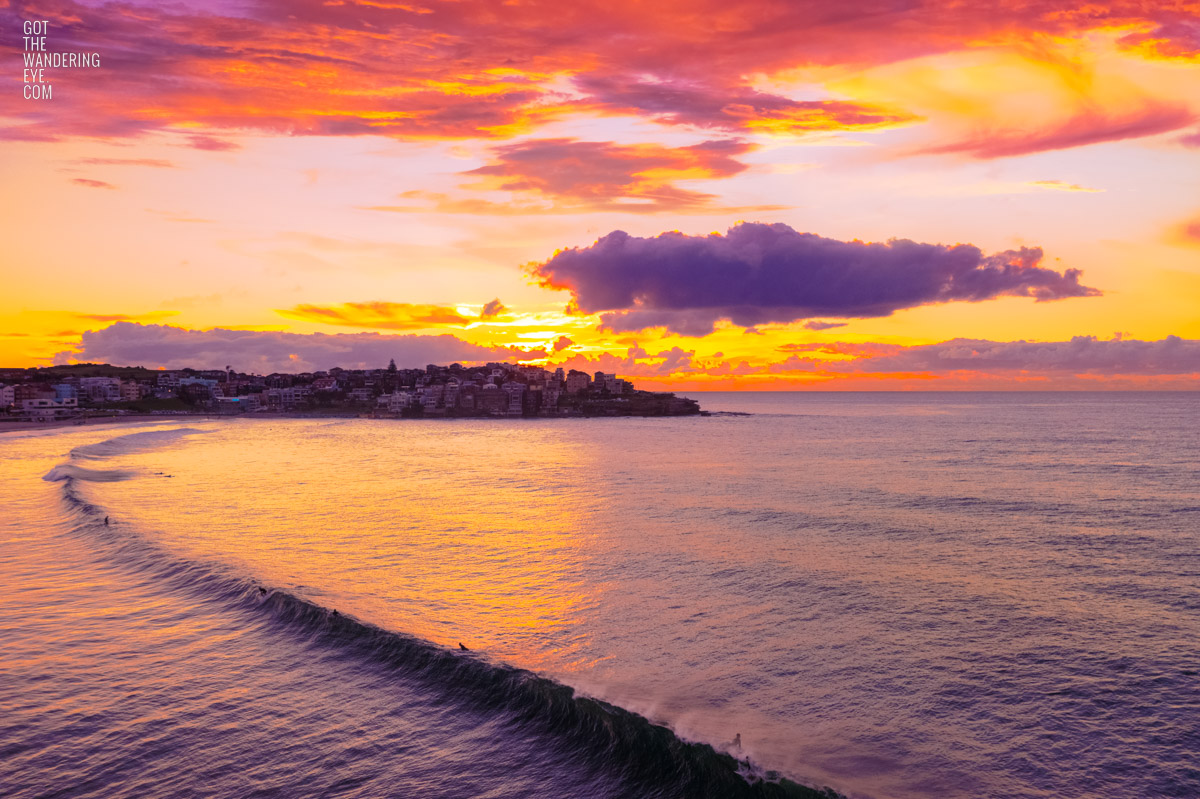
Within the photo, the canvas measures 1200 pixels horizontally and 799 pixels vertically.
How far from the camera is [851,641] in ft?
69.1

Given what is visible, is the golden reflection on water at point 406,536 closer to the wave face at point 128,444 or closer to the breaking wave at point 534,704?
the breaking wave at point 534,704

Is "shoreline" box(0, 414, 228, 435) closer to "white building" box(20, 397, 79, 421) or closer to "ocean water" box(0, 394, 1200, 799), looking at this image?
"white building" box(20, 397, 79, 421)

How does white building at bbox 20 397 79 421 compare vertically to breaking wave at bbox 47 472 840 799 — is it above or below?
above

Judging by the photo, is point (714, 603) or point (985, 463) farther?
point (985, 463)

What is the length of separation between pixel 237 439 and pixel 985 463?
112 meters

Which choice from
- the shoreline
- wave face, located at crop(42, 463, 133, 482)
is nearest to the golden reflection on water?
wave face, located at crop(42, 463, 133, 482)

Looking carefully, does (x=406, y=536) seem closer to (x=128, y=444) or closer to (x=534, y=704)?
(x=534, y=704)

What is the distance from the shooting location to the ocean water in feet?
46.3

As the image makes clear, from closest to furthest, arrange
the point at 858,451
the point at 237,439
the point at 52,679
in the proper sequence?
1. the point at 52,679
2. the point at 858,451
3. the point at 237,439

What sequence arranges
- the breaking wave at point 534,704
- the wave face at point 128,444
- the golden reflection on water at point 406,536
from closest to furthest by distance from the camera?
the breaking wave at point 534,704 < the golden reflection on water at point 406,536 < the wave face at point 128,444

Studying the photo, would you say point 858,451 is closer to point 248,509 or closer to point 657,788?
point 248,509

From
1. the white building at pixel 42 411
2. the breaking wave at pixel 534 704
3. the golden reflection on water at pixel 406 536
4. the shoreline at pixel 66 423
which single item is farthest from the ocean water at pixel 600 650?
the white building at pixel 42 411

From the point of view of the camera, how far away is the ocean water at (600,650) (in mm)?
14125

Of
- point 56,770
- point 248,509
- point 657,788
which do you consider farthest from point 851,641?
point 248,509
